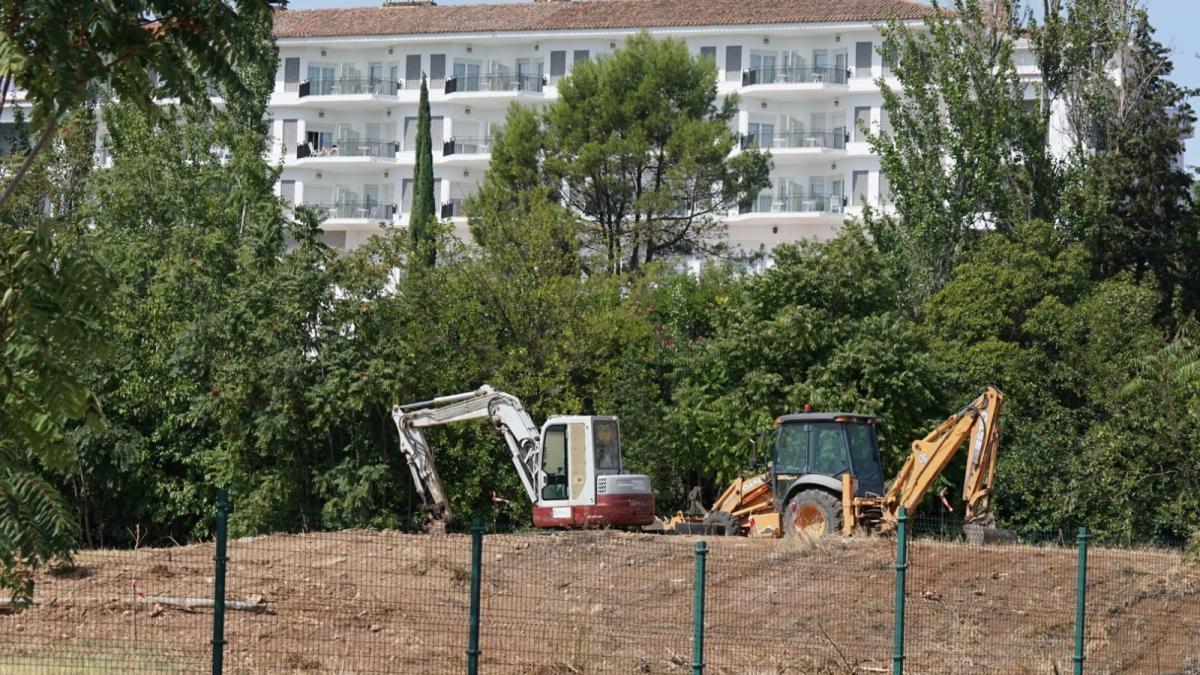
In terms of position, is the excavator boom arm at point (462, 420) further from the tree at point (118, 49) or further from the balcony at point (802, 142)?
the balcony at point (802, 142)

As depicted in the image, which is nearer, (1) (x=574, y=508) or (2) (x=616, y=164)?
(1) (x=574, y=508)

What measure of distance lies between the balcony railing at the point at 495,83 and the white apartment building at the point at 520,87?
68mm

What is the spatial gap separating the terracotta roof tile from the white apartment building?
0.31 feet

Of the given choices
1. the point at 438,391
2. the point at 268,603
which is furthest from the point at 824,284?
the point at 268,603

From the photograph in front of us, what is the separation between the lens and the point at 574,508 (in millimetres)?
32531

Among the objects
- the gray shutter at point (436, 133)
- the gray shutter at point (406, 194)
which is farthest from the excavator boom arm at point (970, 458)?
the gray shutter at point (436, 133)

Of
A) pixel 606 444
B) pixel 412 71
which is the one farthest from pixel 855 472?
pixel 412 71

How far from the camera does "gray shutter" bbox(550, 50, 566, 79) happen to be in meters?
78.2

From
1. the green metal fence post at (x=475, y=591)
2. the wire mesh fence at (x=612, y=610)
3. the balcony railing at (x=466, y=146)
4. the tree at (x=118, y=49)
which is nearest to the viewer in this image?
the tree at (x=118, y=49)

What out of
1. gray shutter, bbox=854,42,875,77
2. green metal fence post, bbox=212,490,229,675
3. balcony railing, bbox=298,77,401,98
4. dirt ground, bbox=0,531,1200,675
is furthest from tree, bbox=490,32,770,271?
green metal fence post, bbox=212,490,229,675

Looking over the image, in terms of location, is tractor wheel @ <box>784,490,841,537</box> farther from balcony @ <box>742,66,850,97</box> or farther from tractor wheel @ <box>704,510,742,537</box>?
balcony @ <box>742,66,850,97</box>

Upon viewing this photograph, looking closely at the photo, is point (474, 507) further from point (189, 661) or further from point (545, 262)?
point (189, 661)

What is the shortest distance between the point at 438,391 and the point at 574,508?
36.4 feet

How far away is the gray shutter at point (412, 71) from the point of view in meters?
79.9
